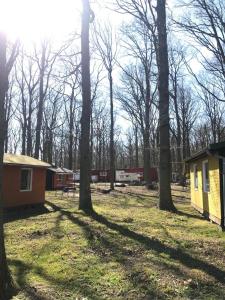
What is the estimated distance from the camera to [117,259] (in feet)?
25.4

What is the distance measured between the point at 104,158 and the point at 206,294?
63168 millimetres

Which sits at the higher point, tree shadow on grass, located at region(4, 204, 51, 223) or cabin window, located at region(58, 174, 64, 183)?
cabin window, located at region(58, 174, 64, 183)

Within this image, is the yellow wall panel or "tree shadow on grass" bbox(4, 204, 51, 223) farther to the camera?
"tree shadow on grass" bbox(4, 204, 51, 223)

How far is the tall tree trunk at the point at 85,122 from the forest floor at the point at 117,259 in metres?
3.21

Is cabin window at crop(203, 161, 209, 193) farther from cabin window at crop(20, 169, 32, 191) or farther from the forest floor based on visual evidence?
cabin window at crop(20, 169, 32, 191)

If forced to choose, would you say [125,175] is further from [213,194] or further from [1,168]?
[1,168]

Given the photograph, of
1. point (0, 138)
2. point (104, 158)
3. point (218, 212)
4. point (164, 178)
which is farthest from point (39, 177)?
point (104, 158)

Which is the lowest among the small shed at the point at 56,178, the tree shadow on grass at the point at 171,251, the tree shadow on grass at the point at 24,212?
the tree shadow on grass at the point at 171,251

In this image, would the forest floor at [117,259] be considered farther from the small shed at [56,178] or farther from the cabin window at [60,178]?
the cabin window at [60,178]

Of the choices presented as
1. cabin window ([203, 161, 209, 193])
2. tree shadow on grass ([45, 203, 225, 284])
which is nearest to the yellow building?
cabin window ([203, 161, 209, 193])

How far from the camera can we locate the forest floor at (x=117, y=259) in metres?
5.93

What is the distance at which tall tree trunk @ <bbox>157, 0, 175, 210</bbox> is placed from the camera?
16672 mm

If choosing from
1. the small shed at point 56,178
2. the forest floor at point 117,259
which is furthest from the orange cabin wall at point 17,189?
the small shed at point 56,178

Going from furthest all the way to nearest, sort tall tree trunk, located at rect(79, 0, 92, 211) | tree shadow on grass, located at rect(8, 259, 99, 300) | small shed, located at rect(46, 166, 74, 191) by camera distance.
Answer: small shed, located at rect(46, 166, 74, 191), tall tree trunk, located at rect(79, 0, 92, 211), tree shadow on grass, located at rect(8, 259, 99, 300)
